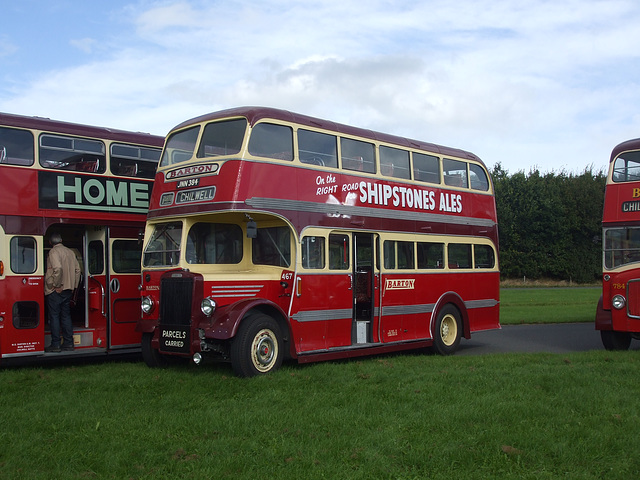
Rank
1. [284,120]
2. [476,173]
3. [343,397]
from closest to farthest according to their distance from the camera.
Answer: [343,397] < [284,120] < [476,173]

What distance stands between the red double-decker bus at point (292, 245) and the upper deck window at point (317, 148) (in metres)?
0.03

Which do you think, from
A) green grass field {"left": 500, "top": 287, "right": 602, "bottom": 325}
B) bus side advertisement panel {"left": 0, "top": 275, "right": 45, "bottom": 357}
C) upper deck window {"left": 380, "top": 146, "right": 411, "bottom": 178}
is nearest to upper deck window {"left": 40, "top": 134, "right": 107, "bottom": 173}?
bus side advertisement panel {"left": 0, "top": 275, "right": 45, "bottom": 357}

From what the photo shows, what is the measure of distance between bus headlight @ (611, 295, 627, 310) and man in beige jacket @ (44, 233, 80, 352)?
9.92 m

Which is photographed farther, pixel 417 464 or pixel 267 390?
pixel 267 390

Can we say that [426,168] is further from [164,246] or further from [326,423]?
[326,423]

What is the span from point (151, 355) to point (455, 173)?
7574mm

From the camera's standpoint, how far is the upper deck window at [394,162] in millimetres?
13039

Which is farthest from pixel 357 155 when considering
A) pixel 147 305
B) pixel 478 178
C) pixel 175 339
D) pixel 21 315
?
pixel 21 315

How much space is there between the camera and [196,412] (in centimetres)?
756

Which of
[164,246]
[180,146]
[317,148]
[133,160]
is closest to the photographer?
[164,246]

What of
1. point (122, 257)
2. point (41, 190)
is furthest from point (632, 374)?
point (41, 190)

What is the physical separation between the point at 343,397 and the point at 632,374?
456 centimetres

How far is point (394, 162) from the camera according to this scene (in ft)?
43.6

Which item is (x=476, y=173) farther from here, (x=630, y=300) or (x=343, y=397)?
(x=343, y=397)
